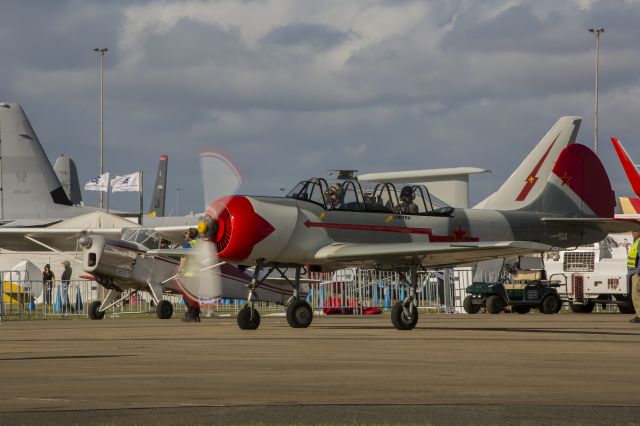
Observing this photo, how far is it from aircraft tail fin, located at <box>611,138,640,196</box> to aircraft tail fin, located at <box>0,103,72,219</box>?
74.7 ft

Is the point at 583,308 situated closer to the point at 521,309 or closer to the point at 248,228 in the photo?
the point at 521,309

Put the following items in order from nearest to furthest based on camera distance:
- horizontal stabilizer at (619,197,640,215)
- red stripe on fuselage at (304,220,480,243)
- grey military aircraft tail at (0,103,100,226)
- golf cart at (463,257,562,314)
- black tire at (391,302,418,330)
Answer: black tire at (391,302,418,330) < red stripe on fuselage at (304,220,480,243) < golf cart at (463,257,562,314) < grey military aircraft tail at (0,103,100,226) < horizontal stabilizer at (619,197,640,215)

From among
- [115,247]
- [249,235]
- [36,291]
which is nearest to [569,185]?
[249,235]

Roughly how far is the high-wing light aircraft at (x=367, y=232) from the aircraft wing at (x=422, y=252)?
0.02 meters

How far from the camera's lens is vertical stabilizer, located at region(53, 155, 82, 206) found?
2906 inches

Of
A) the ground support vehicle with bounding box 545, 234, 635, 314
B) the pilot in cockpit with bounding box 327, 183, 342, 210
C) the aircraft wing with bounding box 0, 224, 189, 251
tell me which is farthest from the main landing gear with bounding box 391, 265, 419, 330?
the ground support vehicle with bounding box 545, 234, 635, 314

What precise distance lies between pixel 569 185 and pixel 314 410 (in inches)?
707

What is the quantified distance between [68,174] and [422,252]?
58.8 meters

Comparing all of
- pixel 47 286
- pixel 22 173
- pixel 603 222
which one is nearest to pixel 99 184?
pixel 22 173

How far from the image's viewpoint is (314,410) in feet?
23.9

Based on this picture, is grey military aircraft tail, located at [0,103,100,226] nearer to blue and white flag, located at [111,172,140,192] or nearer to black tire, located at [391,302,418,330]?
blue and white flag, located at [111,172,140,192]

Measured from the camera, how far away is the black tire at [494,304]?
29.7 meters

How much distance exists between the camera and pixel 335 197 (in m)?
20.1

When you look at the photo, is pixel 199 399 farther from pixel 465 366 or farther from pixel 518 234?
pixel 518 234
